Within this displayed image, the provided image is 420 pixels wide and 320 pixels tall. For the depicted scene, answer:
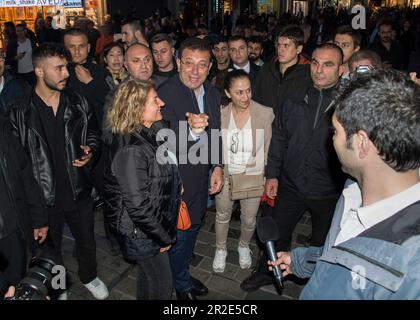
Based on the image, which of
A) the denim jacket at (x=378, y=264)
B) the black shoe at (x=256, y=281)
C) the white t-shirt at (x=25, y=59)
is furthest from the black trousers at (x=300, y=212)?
the white t-shirt at (x=25, y=59)

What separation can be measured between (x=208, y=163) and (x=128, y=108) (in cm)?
115

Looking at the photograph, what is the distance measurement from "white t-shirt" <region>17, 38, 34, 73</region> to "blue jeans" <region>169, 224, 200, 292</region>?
7990 mm

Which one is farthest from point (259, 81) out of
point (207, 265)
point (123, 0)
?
point (123, 0)

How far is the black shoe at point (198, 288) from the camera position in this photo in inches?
151

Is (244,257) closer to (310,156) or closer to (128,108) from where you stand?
(310,156)

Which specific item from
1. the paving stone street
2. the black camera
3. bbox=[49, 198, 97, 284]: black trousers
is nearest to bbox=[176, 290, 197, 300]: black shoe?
the paving stone street

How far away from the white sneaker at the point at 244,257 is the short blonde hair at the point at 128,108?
2.24 m

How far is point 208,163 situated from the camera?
3.63m

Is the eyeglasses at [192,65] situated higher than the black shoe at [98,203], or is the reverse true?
the eyeglasses at [192,65]

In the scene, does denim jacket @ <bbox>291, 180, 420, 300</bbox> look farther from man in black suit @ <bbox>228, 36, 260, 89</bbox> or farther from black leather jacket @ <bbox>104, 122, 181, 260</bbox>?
man in black suit @ <bbox>228, 36, 260, 89</bbox>

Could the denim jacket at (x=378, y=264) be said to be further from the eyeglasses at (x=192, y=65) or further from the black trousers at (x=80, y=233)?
the black trousers at (x=80, y=233)

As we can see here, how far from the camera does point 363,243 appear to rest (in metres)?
1.51

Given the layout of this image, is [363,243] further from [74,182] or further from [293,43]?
[293,43]

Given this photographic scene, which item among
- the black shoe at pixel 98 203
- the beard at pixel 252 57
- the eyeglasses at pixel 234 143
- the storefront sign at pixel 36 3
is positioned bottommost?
the black shoe at pixel 98 203
